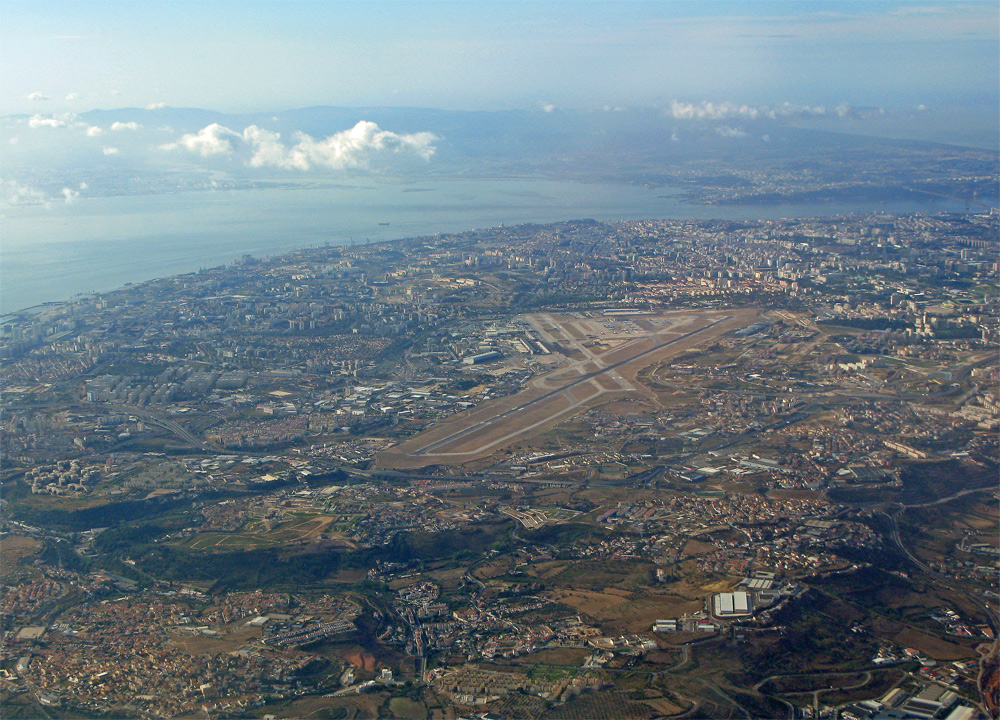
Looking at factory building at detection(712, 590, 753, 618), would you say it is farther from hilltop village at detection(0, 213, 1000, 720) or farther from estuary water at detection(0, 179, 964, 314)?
estuary water at detection(0, 179, 964, 314)

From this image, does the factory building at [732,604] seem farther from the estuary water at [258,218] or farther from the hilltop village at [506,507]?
the estuary water at [258,218]

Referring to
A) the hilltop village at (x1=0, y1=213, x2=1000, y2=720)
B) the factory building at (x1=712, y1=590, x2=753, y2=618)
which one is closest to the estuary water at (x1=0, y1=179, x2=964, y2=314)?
the hilltop village at (x1=0, y1=213, x2=1000, y2=720)

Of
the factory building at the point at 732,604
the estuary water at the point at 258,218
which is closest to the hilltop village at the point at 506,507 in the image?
the factory building at the point at 732,604

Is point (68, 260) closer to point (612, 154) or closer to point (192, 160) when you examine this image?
point (192, 160)

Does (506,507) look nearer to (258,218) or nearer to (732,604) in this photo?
(732,604)

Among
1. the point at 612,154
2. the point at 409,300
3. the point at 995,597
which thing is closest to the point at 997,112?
the point at 612,154

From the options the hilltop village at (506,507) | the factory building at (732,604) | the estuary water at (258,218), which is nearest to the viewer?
the hilltop village at (506,507)
